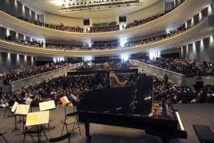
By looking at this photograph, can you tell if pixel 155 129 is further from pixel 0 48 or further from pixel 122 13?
pixel 122 13

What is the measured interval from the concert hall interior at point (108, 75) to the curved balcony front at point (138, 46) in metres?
0.10

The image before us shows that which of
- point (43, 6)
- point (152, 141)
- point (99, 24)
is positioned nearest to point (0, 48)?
point (43, 6)

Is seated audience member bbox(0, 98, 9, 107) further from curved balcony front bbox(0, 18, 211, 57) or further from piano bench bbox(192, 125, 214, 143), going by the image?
piano bench bbox(192, 125, 214, 143)

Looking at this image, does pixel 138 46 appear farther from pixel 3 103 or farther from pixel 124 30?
pixel 3 103

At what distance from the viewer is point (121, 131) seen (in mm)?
7973

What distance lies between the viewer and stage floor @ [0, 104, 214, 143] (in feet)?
23.2

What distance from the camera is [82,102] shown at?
738 cm

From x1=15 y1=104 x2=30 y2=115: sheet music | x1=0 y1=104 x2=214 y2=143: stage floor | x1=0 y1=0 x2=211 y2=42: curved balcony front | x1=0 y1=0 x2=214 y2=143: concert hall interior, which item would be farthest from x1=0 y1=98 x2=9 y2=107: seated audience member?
x1=0 y1=0 x2=211 y2=42: curved balcony front

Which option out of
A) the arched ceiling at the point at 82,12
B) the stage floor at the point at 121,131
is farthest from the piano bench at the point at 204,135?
the arched ceiling at the point at 82,12

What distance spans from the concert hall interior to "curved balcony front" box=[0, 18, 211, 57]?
0.10 metres

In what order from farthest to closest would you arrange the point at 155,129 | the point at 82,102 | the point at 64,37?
the point at 64,37 → the point at 82,102 → the point at 155,129

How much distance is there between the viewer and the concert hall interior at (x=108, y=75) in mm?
6664

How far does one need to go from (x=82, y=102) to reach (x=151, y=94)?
212cm

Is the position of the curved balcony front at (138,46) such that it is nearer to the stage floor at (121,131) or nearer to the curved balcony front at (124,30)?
the curved balcony front at (124,30)
